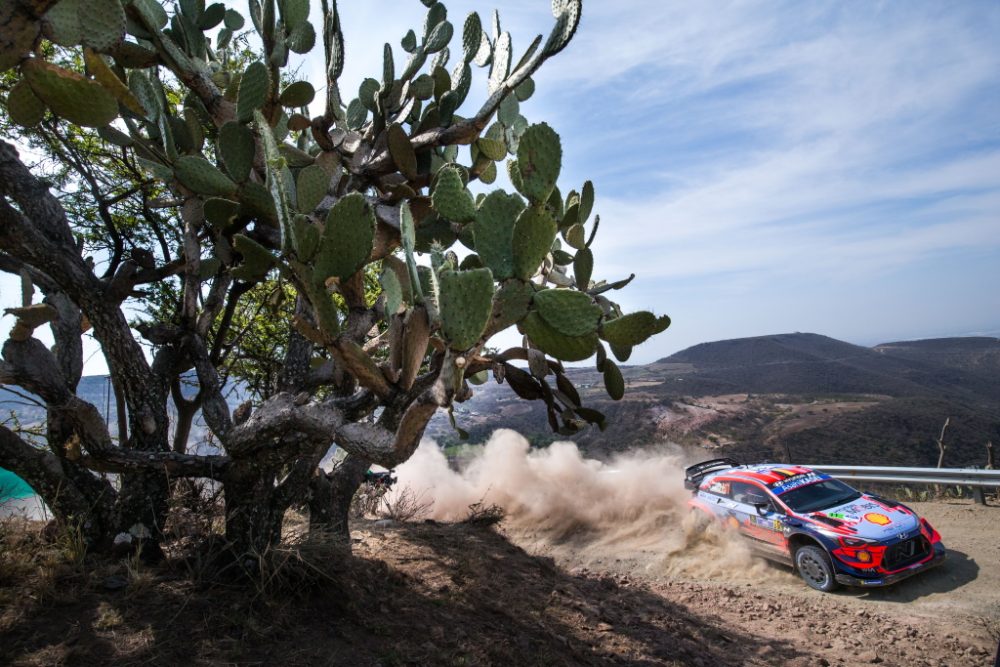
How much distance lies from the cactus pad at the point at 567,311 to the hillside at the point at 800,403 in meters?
7.73

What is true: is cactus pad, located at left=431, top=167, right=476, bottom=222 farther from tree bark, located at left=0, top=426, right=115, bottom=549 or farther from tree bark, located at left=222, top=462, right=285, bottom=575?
tree bark, located at left=0, top=426, right=115, bottom=549

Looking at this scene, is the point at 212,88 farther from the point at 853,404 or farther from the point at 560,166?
the point at 853,404

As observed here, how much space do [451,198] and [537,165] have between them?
27.8 inches

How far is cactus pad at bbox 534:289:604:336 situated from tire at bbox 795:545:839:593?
21.5 feet

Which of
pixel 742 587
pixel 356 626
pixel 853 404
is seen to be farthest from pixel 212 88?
pixel 853 404

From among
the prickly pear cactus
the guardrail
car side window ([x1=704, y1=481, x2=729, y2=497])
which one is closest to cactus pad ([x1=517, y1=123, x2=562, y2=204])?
the prickly pear cactus

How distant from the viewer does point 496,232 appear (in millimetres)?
3020

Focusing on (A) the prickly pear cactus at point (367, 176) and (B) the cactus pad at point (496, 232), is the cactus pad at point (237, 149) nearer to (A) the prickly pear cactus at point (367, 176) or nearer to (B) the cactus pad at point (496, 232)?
(A) the prickly pear cactus at point (367, 176)

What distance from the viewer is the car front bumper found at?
6.89 meters

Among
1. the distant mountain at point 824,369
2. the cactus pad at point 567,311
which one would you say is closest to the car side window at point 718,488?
the cactus pad at point 567,311

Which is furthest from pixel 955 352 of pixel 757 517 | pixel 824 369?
pixel 757 517

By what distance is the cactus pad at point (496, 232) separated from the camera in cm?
298

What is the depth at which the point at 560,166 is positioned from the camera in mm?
2865

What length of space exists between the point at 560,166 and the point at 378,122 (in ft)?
7.52
